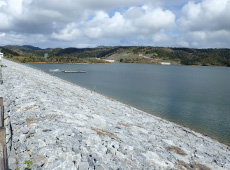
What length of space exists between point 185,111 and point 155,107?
4297 millimetres

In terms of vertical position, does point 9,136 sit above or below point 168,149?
above

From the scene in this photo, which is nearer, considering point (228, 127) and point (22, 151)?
point (22, 151)

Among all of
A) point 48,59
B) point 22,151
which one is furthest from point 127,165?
point 48,59

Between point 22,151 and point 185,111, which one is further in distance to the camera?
point 185,111

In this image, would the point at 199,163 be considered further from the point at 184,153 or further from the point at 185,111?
the point at 185,111

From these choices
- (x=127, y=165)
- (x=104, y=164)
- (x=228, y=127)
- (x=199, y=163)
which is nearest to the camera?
(x=104, y=164)

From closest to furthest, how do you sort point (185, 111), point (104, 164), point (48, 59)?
point (104, 164)
point (185, 111)
point (48, 59)

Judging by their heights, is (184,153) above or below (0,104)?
below

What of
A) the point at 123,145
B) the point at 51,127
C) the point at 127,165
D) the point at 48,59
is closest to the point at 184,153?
the point at 123,145

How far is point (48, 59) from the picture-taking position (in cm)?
15750

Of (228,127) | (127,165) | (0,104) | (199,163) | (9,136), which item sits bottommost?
(228,127)

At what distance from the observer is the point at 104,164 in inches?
261

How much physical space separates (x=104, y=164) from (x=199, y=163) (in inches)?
219

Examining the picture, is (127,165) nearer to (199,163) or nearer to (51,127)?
(51,127)
